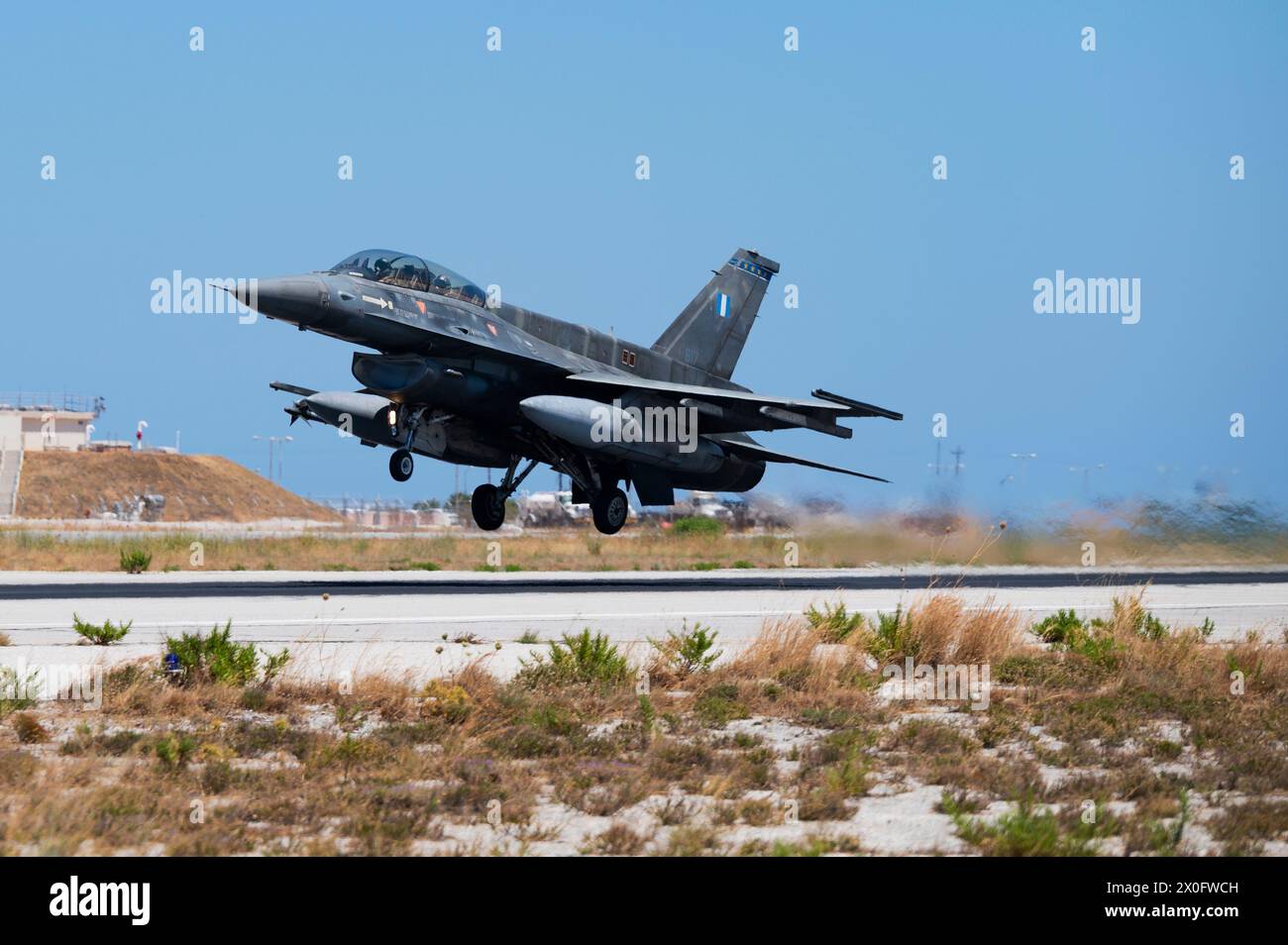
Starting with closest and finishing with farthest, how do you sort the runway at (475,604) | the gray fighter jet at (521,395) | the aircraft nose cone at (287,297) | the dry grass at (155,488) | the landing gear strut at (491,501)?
the runway at (475,604) < the aircraft nose cone at (287,297) < the gray fighter jet at (521,395) < the landing gear strut at (491,501) < the dry grass at (155,488)

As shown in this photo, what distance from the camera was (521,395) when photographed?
85.5ft

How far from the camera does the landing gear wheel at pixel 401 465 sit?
24.8 meters

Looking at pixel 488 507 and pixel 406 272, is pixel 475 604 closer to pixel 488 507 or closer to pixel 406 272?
pixel 406 272

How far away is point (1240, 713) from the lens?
11.6 metres

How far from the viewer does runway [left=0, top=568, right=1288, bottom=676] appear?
14625mm

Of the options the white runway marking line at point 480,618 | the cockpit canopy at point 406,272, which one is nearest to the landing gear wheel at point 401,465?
the cockpit canopy at point 406,272

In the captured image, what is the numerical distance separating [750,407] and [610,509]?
3551mm

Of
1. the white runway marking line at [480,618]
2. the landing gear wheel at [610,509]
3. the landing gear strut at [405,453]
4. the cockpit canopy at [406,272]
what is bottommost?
the white runway marking line at [480,618]

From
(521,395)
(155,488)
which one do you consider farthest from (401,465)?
(155,488)

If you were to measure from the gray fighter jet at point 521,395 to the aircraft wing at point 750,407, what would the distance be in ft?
0.10

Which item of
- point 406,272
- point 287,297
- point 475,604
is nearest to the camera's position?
point 475,604

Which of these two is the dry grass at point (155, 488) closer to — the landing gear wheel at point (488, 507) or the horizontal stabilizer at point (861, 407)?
the landing gear wheel at point (488, 507)

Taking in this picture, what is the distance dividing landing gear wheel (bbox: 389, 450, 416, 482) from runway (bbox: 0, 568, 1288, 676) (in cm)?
199

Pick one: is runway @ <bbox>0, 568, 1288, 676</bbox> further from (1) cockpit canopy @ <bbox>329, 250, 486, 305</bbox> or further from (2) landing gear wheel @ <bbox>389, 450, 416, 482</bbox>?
(1) cockpit canopy @ <bbox>329, 250, 486, 305</bbox>
